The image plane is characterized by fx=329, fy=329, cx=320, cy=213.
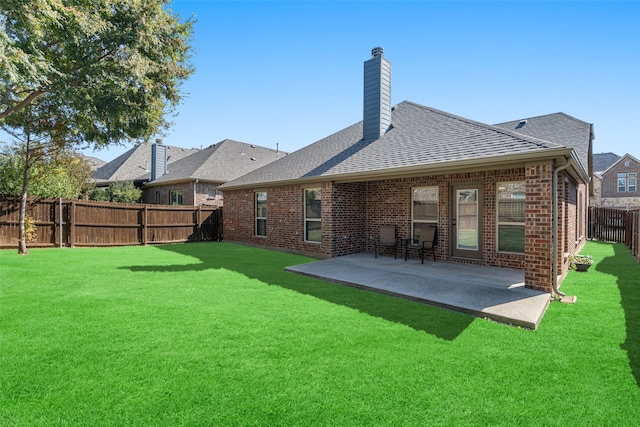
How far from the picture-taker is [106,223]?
1410cm

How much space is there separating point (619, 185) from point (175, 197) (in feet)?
137

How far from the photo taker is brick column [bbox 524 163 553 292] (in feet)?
19.5

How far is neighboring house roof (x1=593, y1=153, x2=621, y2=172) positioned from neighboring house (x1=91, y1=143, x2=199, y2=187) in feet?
137

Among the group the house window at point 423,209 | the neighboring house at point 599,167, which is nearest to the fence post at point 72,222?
the house window at point 423,209

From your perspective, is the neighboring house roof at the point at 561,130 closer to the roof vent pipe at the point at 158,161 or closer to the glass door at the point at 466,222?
the glass door at the point at 466,222

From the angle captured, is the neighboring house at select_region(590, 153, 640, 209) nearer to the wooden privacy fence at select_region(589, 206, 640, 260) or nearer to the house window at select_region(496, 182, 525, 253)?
the wooden privacy fence at select_region(589, 206, 640, 260)

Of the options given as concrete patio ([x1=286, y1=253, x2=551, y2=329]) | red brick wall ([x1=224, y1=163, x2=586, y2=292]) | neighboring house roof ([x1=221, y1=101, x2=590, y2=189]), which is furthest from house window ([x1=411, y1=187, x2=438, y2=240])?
neighboring house roof ([x1=221, y1=101, x2=590, y2=189])

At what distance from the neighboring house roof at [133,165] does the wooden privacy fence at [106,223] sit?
1050 centimetres

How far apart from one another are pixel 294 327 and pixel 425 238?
6.07m

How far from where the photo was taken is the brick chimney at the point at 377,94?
11.6 metres

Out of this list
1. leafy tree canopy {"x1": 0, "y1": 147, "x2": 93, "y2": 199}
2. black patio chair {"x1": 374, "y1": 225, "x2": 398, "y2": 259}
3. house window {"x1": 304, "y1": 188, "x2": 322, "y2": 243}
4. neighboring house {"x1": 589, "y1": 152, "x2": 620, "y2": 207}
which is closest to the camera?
black patio chair {"x1": 374, "y1": 225, "x2": 398, "y2": 259}

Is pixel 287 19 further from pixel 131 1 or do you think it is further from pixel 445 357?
pixel 445 357

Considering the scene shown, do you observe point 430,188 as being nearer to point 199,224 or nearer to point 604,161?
point 199,224

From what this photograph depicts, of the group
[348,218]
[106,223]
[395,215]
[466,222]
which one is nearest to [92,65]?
[106,223]
